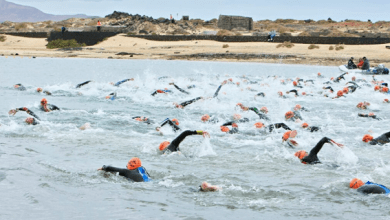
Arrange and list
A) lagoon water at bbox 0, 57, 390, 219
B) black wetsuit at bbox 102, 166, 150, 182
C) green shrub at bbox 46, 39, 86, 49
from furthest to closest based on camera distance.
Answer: green shrub at bbox 46, 39, 86, 49, black wetsuit at bbox 102, 166, 150, 182, lagoon water at bbox 0, 57, 390, 219

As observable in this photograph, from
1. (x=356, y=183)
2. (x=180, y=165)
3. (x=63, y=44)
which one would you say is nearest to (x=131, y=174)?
(x=180, y=165)

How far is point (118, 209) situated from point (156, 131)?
236 inches

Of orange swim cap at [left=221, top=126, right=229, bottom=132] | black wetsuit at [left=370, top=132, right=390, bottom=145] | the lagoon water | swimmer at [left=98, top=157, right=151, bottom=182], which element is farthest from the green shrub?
swimmer at [left=98, top=157, right=151, bottom=182]

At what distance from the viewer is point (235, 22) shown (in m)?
65.6

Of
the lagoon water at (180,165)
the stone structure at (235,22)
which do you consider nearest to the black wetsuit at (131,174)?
the lagoon water at (180,165)

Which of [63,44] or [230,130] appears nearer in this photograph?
[230,130]

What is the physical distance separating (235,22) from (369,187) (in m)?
59.8

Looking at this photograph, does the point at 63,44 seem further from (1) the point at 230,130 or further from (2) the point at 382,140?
(2) the point at 382,140

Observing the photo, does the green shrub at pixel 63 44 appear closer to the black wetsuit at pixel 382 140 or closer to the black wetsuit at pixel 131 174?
the black wetsuit at pixel 382 140

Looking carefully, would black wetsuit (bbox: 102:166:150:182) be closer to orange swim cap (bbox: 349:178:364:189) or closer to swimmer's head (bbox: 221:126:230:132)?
orange swim cap (bbox: 349:178:364:189)

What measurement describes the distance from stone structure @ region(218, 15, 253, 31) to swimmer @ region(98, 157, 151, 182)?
58.5 meters

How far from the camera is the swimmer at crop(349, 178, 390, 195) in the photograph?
728 cm

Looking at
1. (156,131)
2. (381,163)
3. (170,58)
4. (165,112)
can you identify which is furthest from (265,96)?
(170,58)

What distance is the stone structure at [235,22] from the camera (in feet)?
214
